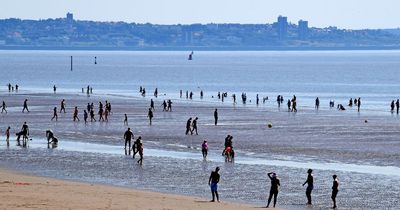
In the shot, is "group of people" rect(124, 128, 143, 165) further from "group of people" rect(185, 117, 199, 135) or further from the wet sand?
"group of people" rect(185, 117, 199, 135)

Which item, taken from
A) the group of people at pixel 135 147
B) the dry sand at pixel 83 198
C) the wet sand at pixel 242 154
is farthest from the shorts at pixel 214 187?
the group of people at pixel 135 147

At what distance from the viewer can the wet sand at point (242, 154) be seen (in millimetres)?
34188

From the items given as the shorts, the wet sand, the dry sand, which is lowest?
the wet sand

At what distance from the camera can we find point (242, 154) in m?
45.5

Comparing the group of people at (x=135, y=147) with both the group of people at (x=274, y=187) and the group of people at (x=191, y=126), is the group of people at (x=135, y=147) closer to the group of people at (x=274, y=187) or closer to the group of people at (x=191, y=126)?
the group of people at (x=191, y=126)

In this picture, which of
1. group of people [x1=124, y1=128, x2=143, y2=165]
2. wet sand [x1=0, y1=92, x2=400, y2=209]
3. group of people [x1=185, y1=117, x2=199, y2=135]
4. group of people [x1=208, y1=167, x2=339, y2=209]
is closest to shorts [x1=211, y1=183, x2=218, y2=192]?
group of people [x1=208, y1=167, x2=339, y2=209]

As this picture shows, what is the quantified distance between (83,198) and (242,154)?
651 inches

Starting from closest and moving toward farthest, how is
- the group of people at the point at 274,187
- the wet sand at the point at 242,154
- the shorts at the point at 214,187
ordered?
the group of people at the point at 274,187 → the shorts at the point at 214,187 → the wet sand at the point at 242,154

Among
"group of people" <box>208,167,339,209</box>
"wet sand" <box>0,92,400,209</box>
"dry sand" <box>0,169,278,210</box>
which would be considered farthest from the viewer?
"wet sand" <box>0,92,400,209</box>

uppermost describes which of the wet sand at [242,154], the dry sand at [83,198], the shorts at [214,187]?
the shorts at [214,187]

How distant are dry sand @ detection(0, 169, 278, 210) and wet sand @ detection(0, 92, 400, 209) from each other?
70.8 inches

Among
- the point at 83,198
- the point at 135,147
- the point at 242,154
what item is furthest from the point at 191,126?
the point at 83,198

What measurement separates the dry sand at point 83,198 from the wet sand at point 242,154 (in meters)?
1.80

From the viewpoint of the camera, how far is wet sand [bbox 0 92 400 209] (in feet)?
112
